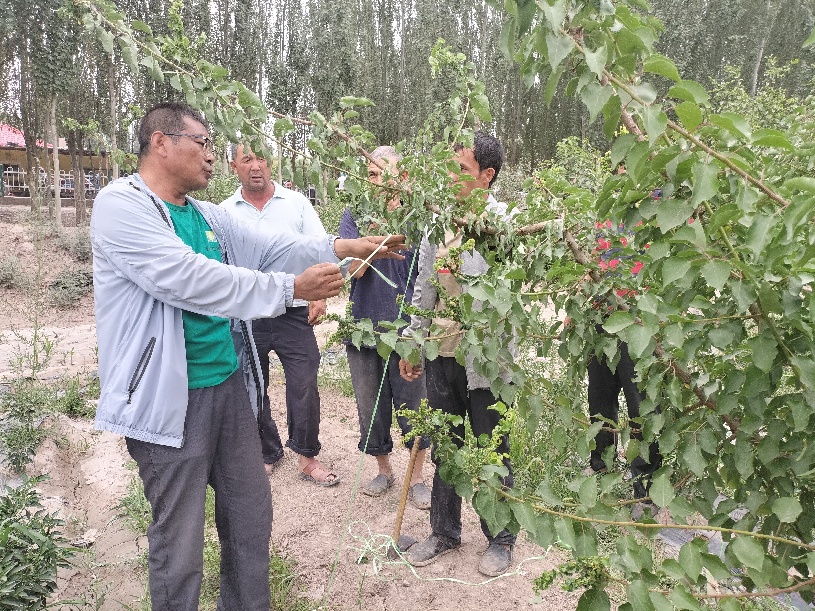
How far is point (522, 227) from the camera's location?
1.53m

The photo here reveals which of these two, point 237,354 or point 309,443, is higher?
point 237,354

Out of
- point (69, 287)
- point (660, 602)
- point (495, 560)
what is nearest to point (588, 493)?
point (660, 602)

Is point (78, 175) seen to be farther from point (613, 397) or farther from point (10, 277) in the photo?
point (613, 397)

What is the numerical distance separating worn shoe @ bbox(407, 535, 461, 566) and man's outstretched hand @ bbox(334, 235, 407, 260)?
1.53m

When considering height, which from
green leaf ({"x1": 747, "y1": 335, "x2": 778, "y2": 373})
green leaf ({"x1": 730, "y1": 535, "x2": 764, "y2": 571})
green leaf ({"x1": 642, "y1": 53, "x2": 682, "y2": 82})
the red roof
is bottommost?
green leaf ({"x1": 730, "y1": 535, "x2": 764, "y2": 571})

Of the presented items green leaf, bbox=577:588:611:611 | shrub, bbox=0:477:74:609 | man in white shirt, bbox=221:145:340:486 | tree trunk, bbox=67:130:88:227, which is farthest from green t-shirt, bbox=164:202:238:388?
tree trunk, bbox=67:130:88:227

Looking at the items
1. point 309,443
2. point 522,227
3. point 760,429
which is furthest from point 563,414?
point 309,443

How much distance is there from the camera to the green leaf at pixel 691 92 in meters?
0.84

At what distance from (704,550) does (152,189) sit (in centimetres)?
200

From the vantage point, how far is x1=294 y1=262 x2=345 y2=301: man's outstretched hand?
79.9 inches

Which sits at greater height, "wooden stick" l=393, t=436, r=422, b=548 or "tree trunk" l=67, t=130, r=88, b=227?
"tree trunk" l=67, t=130, r=88, b=227

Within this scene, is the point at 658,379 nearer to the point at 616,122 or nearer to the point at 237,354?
the point at 616,122

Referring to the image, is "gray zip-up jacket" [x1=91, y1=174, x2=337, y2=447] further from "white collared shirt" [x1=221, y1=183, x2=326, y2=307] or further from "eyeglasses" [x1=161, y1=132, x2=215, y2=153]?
"white collared shirt" [x1=221, y1=183, x2=326, y2=307]

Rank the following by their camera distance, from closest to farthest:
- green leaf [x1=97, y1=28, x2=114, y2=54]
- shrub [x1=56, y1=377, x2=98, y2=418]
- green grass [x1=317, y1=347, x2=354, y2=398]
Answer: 1. green leaf [x1=97, y1=28, x2=114, y2=54]
2. shrub [x1=56, y1=377, x2=98, y2=418]
3. green grass [x1=317, y1=347, x2=354, y2=398]
